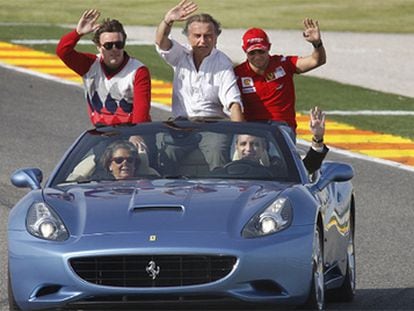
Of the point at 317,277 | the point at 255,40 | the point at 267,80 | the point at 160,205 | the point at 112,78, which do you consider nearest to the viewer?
the point at 160,205

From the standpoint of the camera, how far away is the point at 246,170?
393 inches

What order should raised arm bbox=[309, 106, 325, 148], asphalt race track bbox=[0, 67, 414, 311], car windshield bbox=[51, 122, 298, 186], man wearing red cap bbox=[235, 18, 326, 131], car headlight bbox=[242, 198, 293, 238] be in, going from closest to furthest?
car headlight bbox=[242, 198, 293, 238] < car windshield bbox=[51, 122, 298, 186] < raised arm bbox=[309, 106, 325, 148] < asphalt race track bbox=[0, 67, 414, 311] < man wearing red cap bbox=[235, 18, 326, 131]

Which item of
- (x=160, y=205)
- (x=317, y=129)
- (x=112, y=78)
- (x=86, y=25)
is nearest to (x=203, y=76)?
(x=112, y=78)

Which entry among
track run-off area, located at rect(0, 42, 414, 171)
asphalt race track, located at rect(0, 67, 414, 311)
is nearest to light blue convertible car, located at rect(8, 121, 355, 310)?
asphalt race track, located at rect(0, 67, 414, 311)

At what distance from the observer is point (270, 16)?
37719 mm

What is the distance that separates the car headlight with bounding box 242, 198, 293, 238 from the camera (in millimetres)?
8930

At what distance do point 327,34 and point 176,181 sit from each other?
80.8 feet

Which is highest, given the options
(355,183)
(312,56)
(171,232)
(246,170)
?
(312,56)

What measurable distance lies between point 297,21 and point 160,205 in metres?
27.8

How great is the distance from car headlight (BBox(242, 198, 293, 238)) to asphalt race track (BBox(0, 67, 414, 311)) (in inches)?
64.7

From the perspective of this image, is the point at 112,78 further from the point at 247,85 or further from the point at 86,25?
the point at 247,85

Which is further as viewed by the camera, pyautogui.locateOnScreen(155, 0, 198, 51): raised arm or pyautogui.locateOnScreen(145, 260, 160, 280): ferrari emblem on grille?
pyautogui.locateOnScreen(155, 0, 198, 51): raised arm

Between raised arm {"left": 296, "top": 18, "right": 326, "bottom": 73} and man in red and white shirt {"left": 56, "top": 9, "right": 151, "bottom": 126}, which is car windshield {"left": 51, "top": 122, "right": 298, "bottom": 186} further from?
raised arm {"left": 296, "top": 18, "right": 326, "bottom": 73}

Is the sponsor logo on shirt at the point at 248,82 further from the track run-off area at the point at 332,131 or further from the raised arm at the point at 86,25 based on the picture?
the track run-off area at the point at 332,131
